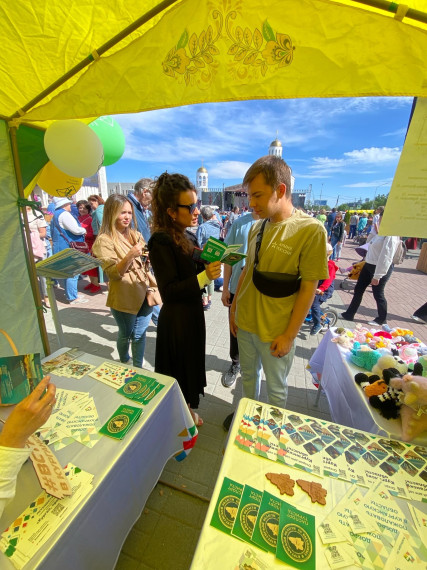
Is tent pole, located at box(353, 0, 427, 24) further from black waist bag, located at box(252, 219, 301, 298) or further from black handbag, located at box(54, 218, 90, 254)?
black handbag, located at box(54, 218, 90, 254)

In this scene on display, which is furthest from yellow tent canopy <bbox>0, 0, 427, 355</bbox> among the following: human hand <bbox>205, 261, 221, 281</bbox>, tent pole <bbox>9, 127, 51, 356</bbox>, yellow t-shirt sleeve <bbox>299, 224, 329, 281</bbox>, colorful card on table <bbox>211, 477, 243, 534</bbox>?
colorful card on table <bbox>211, 477, 243, 534</bbox>

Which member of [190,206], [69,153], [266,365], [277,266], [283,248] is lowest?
[266,365]

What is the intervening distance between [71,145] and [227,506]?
2.20m

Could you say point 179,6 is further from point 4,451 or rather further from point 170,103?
point 4,451

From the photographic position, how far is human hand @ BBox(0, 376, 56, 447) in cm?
77

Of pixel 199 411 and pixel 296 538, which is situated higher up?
pixel 296 538

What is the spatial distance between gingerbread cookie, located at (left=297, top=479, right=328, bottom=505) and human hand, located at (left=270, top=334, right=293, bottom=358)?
0.75 metres

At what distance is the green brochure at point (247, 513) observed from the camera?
31.8 inches

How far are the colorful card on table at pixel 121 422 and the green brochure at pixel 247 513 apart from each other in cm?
57

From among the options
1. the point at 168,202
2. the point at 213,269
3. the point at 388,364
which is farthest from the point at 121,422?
the point at 388,364

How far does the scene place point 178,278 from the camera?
163 centimetres

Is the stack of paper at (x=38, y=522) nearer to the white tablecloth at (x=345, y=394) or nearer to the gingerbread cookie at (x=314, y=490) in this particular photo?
the gingerbread cookie at (x=314, y=490)

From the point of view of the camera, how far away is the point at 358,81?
102 cm

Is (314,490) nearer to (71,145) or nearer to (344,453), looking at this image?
(344,453)
